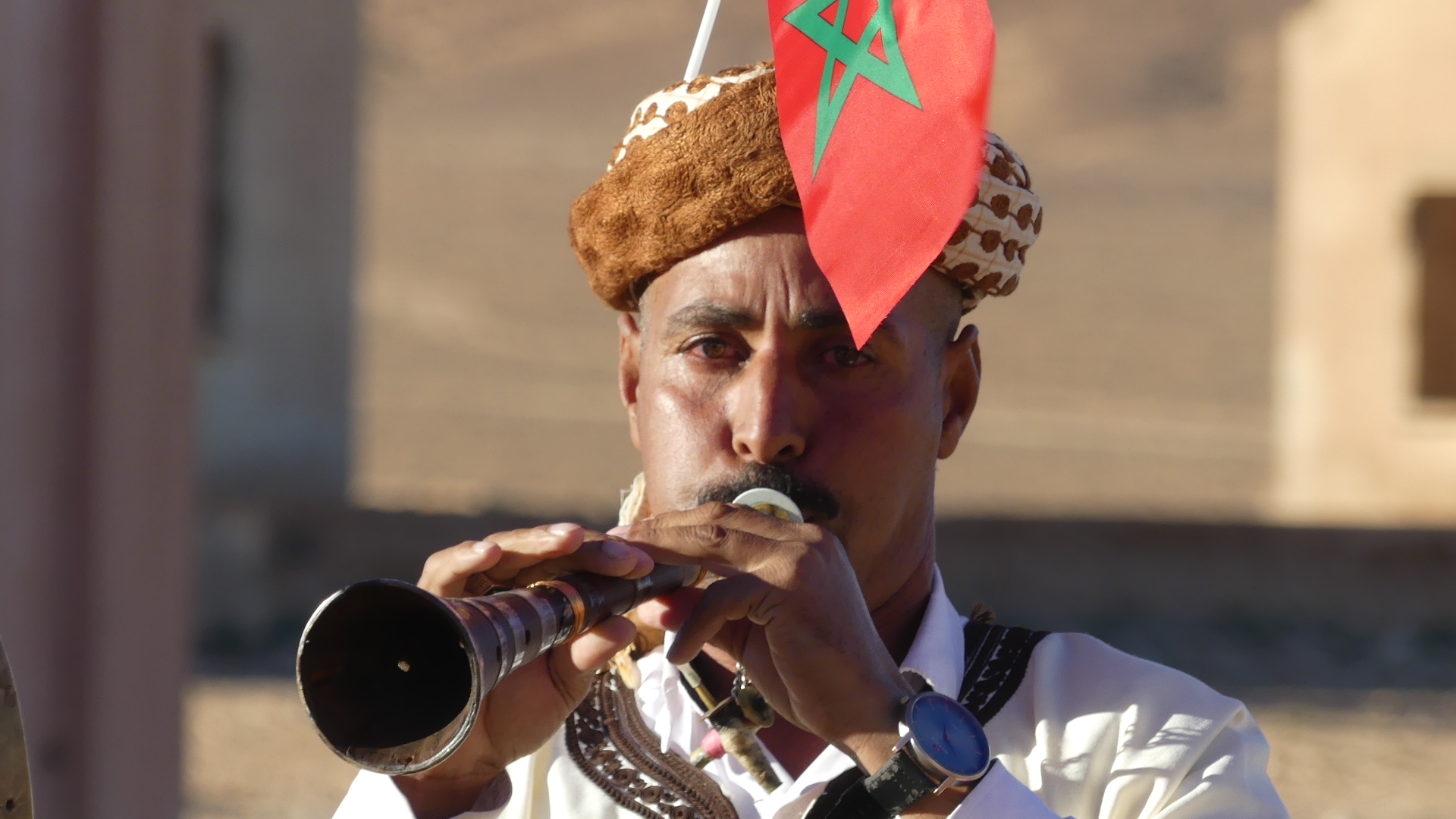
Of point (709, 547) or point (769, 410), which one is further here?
point (769, 410)

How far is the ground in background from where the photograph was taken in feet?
22.7

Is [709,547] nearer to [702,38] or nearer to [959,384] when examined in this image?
[959,384]

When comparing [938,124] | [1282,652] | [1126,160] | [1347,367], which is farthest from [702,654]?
[1126,160]

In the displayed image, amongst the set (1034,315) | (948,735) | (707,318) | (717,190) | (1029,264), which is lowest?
(1034,315)

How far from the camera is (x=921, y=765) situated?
1.75 meters

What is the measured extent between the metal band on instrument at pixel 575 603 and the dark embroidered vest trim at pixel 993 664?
719mm

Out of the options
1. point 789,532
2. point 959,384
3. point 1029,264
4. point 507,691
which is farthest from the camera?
point 1029,264

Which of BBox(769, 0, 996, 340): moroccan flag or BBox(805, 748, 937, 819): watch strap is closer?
BBox(805, 748, 937, 819): watch strap

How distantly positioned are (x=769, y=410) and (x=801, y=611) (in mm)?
394

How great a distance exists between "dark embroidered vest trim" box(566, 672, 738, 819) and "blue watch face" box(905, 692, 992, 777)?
474 mm

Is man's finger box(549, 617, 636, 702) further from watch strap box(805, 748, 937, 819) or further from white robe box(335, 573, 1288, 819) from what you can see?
watch strap box(805, 748, 937, 819)

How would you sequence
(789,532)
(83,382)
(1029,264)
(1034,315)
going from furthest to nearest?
(1034,315), (1029,264), (83,382), (789,532)

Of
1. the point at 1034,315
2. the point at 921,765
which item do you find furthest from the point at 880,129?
the point at 1034,315

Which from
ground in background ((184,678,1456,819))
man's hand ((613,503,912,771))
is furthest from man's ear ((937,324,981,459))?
ground in background ((184,678,1456,819))
